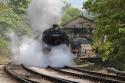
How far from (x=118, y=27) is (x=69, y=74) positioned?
4952 mm

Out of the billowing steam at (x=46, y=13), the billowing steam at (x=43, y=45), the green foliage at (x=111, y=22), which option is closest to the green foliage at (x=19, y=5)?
the billowing steam at (x=43, y=45)

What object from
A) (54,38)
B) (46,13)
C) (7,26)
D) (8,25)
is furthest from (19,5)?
(54,38)

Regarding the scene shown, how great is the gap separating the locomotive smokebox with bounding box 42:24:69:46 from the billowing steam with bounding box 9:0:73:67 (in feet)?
1.24

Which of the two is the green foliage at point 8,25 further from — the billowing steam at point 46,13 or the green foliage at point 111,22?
the green foliage at point 111,22

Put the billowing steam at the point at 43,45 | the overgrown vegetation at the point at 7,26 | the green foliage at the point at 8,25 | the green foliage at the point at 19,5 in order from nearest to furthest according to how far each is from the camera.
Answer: the billowing steam at the point at 43,45, the overgrown vegetation at the point at 7,26, the green foliage at the point at 8,25, the green foliage at the point at 19,5

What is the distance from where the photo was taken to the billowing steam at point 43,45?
27750 millimetres

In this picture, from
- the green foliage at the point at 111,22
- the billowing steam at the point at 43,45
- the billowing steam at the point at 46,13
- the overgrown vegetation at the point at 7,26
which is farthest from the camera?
the overgrown vegetation at the point at 7,26

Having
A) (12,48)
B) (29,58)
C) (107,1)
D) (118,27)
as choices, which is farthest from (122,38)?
(12,48)

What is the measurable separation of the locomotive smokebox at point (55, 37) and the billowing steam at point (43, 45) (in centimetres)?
38

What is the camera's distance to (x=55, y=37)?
28.4 metres

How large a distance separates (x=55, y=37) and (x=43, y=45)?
4.46 feet

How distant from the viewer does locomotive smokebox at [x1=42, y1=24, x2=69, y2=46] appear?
28406mm

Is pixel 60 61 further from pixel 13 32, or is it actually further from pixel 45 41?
pixel 13 32

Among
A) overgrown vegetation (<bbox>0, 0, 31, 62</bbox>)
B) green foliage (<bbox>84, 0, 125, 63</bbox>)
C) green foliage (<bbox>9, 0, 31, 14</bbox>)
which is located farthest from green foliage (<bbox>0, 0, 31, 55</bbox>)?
green foliage (<bbox>84, 0, 125, 63</bbox>)
